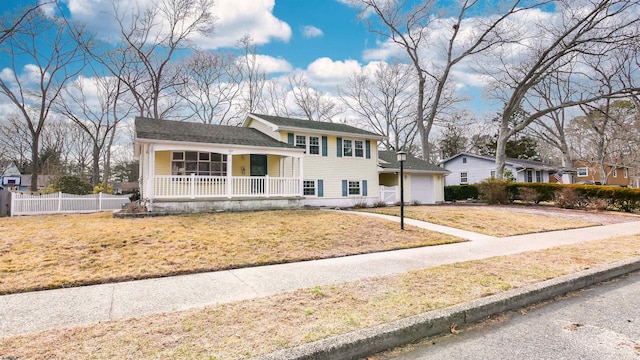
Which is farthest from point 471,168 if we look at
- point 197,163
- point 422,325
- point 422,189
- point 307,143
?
point 422,325

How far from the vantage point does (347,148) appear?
64.6 ft

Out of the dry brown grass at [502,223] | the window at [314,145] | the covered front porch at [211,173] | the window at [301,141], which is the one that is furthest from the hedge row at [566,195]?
the covered front porch at [211,173]

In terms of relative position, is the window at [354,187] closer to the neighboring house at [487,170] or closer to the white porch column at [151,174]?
the white porch column at [151,174]

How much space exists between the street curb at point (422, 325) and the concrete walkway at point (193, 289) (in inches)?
71.5

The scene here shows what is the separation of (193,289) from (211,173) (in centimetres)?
1118

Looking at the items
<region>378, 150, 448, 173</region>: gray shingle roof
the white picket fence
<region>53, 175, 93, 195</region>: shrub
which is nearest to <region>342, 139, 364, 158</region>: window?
<region>378, 150, 448, 173</region>: gray shingle roof

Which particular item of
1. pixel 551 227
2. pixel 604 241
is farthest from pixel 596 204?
pixel 604 241

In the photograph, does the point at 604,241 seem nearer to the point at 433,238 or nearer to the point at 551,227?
the point at 551,227

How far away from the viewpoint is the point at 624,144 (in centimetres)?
3409

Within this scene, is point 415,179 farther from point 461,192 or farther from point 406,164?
point 461,192

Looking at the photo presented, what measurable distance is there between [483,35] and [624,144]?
21.6 metres

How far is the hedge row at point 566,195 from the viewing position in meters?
17.7

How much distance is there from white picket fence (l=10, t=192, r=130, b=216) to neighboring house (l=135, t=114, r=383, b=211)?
2.06 meters

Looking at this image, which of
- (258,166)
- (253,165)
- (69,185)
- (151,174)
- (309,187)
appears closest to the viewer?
(151,174)
